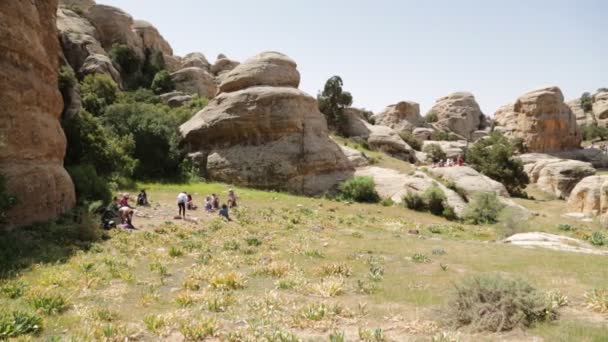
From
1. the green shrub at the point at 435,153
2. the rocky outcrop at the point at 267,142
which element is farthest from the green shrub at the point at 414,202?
the green shrub at the point at 435,153

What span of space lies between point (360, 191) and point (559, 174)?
118ft

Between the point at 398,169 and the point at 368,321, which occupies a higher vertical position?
the point at 398,169

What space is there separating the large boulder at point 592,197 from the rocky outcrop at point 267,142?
73.6ft

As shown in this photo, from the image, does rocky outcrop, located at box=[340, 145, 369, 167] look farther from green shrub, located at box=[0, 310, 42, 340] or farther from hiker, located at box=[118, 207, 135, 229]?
green shrub, located at box=[0, 310, 42, 340]

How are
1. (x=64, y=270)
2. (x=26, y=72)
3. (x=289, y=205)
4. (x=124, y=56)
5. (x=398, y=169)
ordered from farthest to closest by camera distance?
(x=124, y=56) → (x=398, y=169) → (x=289, y=205) → (x=26, y=72) → (x=64, y=270)

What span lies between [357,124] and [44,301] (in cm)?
5823

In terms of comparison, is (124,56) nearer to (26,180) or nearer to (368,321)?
(26,180)

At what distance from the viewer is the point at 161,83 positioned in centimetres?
6931

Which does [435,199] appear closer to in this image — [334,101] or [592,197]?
[592,197]

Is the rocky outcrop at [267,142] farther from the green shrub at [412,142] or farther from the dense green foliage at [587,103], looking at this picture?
the dense green foliage at [587,103]

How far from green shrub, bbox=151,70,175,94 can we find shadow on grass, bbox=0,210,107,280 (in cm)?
5235

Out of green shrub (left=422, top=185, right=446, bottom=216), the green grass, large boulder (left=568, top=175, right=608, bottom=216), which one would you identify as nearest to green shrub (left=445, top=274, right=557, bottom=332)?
the green grass

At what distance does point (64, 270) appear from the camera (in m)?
13.1

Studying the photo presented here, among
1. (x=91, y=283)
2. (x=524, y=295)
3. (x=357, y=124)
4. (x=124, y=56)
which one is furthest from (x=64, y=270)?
(x=124, y=56)
